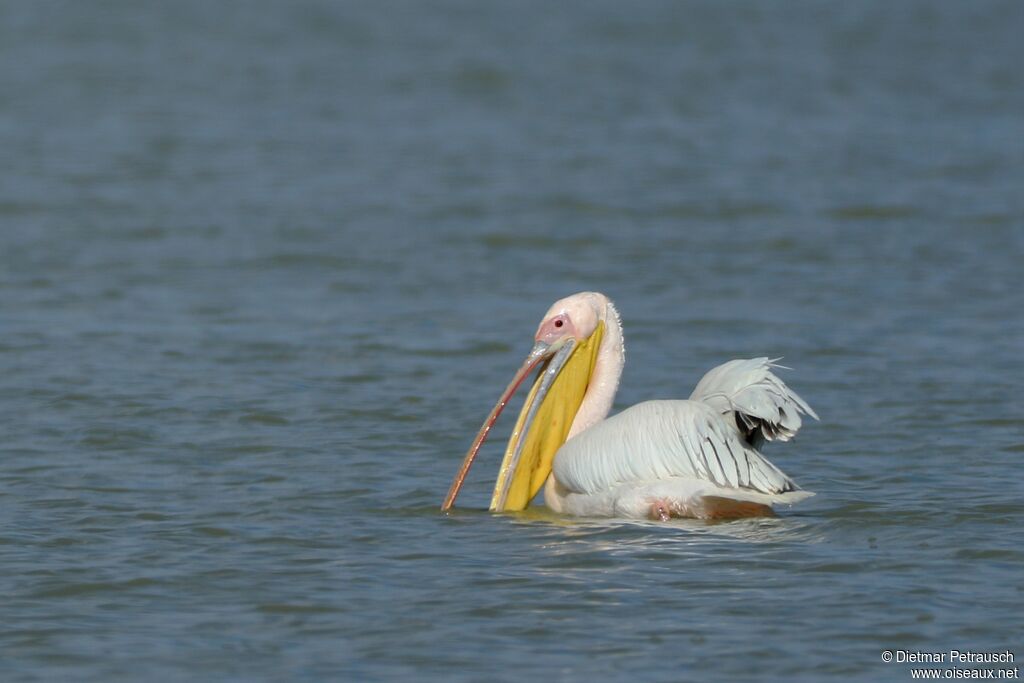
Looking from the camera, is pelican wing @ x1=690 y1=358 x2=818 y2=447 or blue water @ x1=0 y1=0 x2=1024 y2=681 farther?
pelican wing @ x1=690 y1=358 x2=818 y2=447

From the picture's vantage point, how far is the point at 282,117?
734 inches

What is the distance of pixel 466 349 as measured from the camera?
9227 mm

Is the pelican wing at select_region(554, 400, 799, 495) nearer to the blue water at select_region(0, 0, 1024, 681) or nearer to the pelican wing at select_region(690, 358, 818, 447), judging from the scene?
the pelican wing at select_region(690, 358, 818, 447)

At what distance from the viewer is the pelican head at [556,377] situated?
6680 millimetres

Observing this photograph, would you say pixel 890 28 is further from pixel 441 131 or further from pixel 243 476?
pixel 243 476

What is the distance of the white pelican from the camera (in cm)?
599

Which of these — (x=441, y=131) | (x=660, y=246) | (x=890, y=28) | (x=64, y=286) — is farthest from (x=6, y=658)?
(x=890, y=28)

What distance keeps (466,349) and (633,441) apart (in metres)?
3.16

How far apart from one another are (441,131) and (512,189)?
11.4ft

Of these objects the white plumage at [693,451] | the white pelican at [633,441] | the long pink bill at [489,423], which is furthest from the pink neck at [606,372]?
the white plumage at [693,451]

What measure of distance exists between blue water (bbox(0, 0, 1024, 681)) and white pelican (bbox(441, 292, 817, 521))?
0.13 meters

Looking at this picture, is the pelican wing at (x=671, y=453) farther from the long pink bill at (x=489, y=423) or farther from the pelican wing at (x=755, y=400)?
the long pink bill at (x=489, y=423)

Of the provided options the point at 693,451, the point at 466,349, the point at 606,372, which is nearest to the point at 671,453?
the point at 693,451

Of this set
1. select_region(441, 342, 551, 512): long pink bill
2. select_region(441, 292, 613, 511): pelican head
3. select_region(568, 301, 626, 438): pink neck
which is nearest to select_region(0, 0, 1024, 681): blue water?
select_region(441, 342, 551, 512): long pink bill
